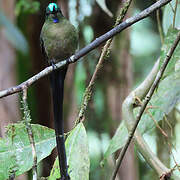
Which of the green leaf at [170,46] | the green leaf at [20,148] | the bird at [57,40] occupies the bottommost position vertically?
the green leaf at [20,148]

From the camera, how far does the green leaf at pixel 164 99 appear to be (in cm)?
161

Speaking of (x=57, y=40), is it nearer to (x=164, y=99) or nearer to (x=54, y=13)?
(x=54, y=13)

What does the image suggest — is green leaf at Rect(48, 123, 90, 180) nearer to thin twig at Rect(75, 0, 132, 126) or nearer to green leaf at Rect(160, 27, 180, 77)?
thin twig at Rect(75, 0, 132, 126)

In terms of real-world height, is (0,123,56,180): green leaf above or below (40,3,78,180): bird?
below

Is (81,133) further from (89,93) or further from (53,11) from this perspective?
(53,11)

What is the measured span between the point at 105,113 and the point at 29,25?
0.81m

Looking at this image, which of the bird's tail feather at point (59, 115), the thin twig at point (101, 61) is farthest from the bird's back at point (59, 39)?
the thin twig at point (101, 61)

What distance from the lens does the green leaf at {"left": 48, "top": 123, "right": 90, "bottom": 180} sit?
1.33m

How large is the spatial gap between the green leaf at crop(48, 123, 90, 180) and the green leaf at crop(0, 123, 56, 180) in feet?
0.25

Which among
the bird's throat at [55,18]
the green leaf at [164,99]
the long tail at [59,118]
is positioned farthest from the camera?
the bird's throat at [55,18]

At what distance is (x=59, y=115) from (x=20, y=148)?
7.0 inches

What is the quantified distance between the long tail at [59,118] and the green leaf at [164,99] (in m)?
0.35

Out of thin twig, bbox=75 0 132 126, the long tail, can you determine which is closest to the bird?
the long tail

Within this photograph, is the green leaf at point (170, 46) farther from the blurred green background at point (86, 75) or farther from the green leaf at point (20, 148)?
the blurred green background at point (86, 75)
